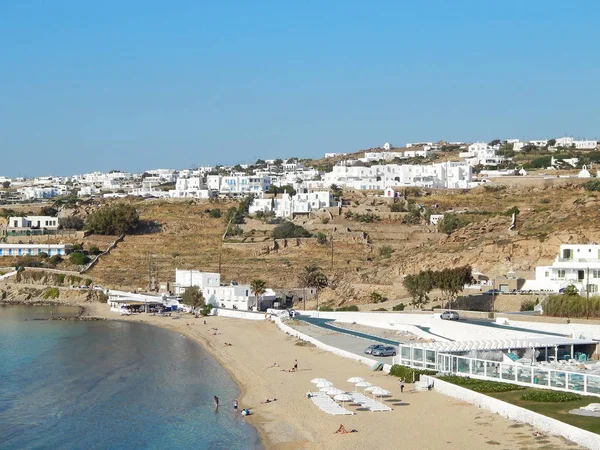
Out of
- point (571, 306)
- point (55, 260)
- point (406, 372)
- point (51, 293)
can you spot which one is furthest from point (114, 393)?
point (55, 260)

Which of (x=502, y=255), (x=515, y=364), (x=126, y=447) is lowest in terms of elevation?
(x=126, y=447)

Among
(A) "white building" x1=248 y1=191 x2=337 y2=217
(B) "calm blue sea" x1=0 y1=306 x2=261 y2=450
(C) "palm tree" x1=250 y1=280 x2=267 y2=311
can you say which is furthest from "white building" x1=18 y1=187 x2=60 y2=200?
(B) "calm blue sea" x1=0 y1=306 x2=261 y2=450

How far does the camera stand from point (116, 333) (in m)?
47.6

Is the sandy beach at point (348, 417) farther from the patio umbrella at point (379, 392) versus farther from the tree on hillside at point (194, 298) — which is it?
the tree on hillside at point (194, 298)

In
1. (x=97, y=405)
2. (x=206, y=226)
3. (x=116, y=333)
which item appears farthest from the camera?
(x=206, y=226)

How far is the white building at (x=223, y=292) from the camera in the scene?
54.0m

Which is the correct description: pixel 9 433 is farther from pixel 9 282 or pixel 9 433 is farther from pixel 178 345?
pixel 9 282

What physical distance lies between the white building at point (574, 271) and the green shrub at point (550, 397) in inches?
568

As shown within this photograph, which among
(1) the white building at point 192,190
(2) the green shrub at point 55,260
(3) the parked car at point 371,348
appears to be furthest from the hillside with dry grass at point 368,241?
(3) the parked car at point 371,348

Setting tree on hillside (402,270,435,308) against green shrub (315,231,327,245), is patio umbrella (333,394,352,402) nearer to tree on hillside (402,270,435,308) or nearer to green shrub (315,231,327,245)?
tree on hillside (402,270,435,308)

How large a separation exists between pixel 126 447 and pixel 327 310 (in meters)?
25.7

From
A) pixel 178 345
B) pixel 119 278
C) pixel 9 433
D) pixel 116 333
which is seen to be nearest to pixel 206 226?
pixel 119 278

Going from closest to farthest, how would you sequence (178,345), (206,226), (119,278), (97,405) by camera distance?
(97,405), (178,345), (119,278), (206,226)

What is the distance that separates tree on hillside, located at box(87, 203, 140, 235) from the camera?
77.8 meters
